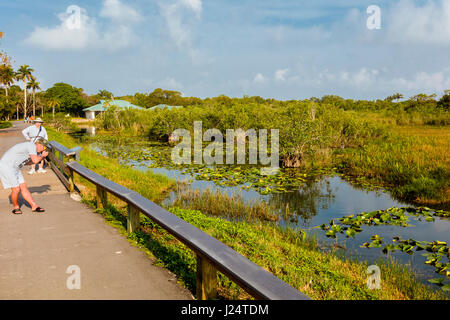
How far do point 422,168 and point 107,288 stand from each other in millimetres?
15087

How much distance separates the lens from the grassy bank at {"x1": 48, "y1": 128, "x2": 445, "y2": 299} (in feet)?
15.7

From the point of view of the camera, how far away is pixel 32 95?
3622 inches

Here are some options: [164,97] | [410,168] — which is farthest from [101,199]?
[164,97]

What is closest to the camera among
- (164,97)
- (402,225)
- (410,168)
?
(402,225)

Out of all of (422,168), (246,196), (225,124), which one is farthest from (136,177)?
(225,124)

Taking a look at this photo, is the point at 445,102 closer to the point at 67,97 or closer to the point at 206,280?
the point at 206,280

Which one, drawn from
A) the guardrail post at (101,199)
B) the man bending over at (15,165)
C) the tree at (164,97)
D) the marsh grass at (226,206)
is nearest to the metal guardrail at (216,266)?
the guardrail post at (101,199)

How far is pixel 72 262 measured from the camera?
4.28 metres

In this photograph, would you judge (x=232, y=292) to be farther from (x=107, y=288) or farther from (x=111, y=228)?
(x=111, y=228)

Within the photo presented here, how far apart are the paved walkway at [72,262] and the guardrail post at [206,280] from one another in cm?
27

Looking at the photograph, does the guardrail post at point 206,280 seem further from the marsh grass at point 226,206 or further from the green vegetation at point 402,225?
the marsh grass at point 226,206

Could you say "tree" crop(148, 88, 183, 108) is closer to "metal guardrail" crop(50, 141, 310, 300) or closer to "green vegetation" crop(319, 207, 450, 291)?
"green vegetation" crop(319, 207, 450, 291)

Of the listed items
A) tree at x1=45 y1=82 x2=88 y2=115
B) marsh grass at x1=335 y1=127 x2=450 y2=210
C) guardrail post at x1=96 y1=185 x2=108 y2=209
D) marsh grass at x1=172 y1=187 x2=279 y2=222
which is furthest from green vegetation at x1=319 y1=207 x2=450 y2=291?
tree at x1=45 y1=82 x2=88 y2=115

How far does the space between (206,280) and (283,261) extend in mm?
3256
